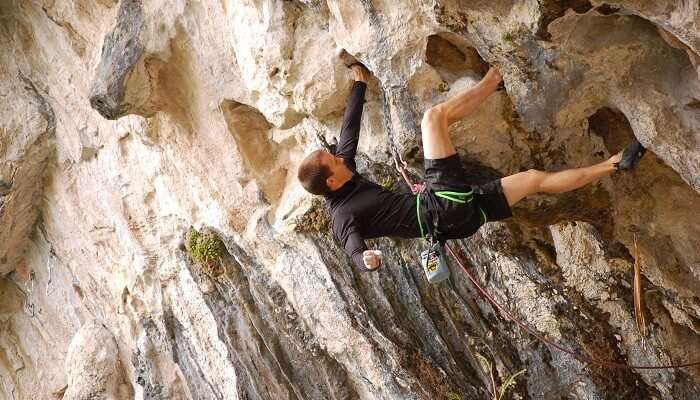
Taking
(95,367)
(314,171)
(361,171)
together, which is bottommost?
(95,367)

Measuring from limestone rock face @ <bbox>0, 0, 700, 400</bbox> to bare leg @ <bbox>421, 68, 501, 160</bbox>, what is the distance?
0.62 feet

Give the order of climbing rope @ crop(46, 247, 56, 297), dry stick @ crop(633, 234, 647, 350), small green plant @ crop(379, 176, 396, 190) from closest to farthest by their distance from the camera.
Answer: dry stick @ crop(633, 234, 647, 350)
small green plant @ crop(379, 176, 396, 190)
climbing rope @ crop(46, 247, 56, 297)

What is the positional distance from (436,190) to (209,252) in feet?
10.8

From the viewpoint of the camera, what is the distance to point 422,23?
212 inches

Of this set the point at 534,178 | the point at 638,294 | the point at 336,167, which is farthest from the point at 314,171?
the point at 638,294

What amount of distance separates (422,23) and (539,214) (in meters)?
2.04

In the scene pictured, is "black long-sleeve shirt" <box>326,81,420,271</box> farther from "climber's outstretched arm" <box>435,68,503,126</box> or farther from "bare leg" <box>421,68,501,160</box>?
"climber's outstretched arm" <box>435,68,503,126</box>

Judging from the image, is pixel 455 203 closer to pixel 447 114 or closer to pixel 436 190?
pixel 436 190

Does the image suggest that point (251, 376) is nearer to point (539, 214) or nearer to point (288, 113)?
point (288, 113)

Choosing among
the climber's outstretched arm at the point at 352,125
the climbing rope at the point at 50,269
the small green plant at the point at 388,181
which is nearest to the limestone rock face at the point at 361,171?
the small green plant at the point at 388,181

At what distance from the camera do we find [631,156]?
5133mm

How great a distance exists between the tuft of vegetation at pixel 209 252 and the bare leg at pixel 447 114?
324cm

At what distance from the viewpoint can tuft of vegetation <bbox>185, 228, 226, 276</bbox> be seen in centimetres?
781

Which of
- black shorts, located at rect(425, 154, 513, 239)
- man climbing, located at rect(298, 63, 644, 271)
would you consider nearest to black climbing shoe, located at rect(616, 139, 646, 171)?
man climbing, located at rect(298, 63, 644, 271)
